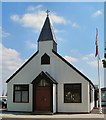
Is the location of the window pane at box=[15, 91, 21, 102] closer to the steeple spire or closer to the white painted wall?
the white painted wall

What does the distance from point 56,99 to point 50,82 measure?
6.54ft

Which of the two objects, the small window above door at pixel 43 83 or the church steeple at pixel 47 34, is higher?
the church steeple at pixel 47 34

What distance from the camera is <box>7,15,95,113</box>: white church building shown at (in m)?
29.2

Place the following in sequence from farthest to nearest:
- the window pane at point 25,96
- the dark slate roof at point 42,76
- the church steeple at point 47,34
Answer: the church steeple at point 47,34 → the window pane at point 25,96 → the dark slate roof at point 42,76

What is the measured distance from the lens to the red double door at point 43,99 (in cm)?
2923

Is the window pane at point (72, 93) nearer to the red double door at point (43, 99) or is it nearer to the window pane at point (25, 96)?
the red double door at point (43, 99)

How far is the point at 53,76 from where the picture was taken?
30.4m

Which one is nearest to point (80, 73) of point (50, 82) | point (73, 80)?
point (73, 80)

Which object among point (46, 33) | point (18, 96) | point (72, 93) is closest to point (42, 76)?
point (72, 93)

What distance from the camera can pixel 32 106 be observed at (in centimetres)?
2973

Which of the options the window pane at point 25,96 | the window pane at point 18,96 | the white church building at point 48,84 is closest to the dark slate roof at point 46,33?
the white church building at point 48,84

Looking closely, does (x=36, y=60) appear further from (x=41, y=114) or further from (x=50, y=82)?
(x=41, y=114)

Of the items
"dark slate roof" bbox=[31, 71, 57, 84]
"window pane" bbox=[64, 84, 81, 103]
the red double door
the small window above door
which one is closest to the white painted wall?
"window pane" bbox=[64, 84, 81, 103]

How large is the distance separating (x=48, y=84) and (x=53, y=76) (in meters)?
1.43
